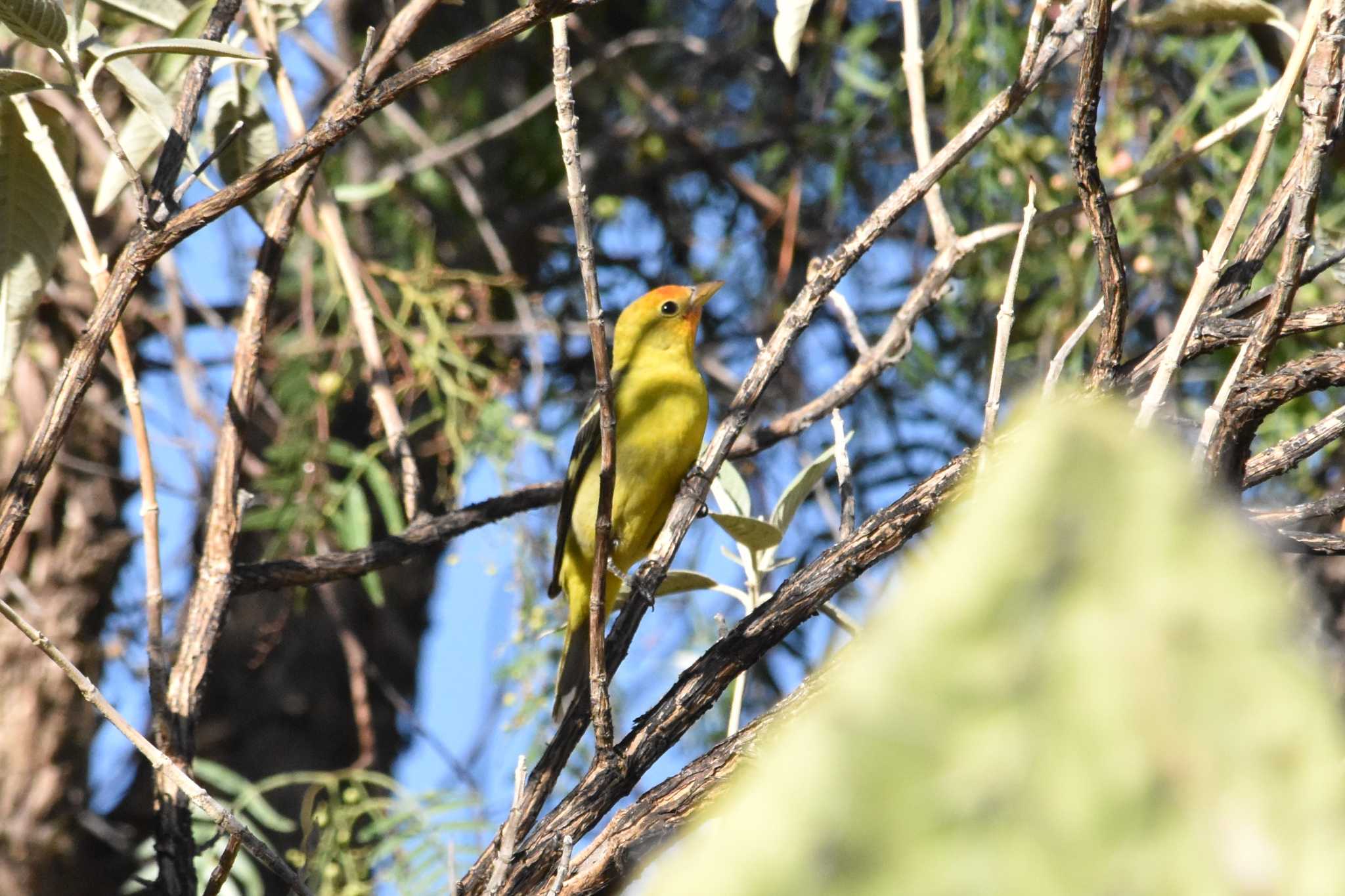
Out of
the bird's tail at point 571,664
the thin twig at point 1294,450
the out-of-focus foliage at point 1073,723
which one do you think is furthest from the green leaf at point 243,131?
the out-of-focus foliage at point 1073,723

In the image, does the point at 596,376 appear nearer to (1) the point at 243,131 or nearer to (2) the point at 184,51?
(2) the point at 184,51

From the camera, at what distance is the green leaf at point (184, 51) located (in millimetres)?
1853

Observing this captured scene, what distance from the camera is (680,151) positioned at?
541 cm

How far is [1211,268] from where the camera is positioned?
63.5 inches

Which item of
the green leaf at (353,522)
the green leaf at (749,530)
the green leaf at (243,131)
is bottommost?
the green leaf at (749,530)

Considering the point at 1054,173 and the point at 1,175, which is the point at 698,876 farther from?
the point at 1054,173

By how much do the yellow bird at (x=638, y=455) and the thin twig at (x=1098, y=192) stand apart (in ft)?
5.70

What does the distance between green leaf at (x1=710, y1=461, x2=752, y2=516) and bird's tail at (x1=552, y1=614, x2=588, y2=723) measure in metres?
0.72

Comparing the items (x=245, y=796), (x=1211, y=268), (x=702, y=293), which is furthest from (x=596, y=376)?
(x=702, y=293)

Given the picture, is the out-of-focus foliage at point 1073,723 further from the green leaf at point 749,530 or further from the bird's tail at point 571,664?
the bird's tail at point 571,664

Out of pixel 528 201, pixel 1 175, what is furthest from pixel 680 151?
pixel 1 175

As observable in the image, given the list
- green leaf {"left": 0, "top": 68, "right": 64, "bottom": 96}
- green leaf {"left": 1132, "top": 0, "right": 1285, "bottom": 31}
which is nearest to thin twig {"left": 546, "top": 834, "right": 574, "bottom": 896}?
green leaf {"left": 0, "top": 68, "right": 64, "bottom": 96}

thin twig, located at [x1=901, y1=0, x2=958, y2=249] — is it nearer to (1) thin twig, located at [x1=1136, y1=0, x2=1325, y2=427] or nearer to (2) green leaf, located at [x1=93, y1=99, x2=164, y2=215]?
(1) thin twig, located at [x1=1136, y1=0, x2=1325, y2=427]

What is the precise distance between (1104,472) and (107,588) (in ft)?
14.7
